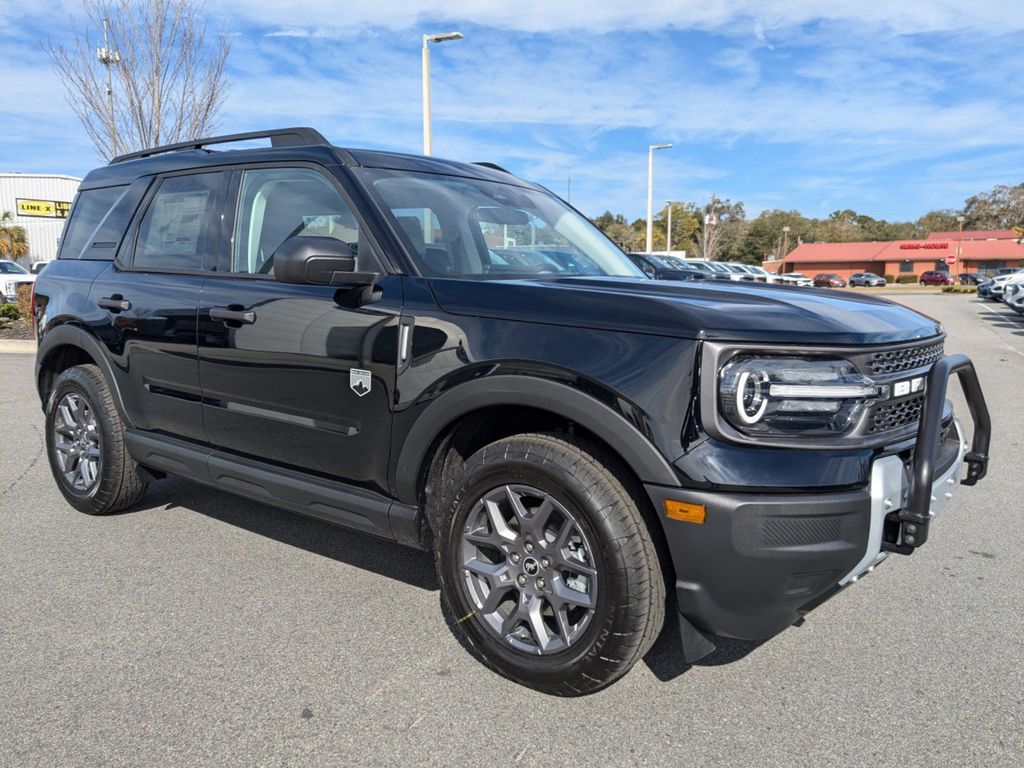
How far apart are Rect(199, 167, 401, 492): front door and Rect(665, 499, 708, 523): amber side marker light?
3.81 ft

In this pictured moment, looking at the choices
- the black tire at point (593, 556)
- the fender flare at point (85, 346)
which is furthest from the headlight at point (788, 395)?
the fender flare at point (85, 346)

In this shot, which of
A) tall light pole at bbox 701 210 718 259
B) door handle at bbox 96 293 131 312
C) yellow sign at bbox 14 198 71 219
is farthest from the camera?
tall light pole at bbox 701 210 718 259

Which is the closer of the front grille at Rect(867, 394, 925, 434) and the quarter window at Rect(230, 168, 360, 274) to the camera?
the front grille at Rect(867, 394, 925, 434)

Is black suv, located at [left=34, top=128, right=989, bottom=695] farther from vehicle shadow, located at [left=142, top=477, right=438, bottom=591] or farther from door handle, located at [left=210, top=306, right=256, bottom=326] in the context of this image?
vehicle shadow, located at [left=142, top=477, right=438, bottom=591]

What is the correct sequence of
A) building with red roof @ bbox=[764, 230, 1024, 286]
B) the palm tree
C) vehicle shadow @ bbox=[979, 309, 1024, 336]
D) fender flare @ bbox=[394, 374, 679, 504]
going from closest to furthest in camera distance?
1. fender flare @ bbox=[394, 374, 679, 504]
2. vehicle shadow @ bbox=[979, 309, 1024, 336]
3. the palm tree
4. building with red roof @ bbox=[764, 230, 1024, 286]

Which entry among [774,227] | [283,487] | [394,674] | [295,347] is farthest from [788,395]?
[774,227]

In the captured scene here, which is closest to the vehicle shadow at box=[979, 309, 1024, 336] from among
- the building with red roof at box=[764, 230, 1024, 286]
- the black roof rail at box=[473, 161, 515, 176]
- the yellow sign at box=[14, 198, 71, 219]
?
the black roof rail at box=[473, 161, 515, 176]

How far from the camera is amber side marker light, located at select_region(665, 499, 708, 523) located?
2307mm

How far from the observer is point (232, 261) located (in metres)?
3.69

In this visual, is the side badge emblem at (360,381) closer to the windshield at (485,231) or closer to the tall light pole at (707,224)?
the windshield at (485,231)

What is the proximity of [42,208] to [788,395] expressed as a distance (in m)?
51.8

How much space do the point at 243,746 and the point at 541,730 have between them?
0.91 meters

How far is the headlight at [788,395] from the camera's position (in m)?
2.32

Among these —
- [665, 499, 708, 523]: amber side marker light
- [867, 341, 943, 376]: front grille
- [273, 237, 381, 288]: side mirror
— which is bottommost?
[665, 499, 708, 523]: amber side marker light
